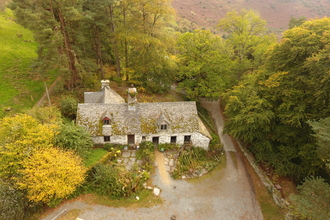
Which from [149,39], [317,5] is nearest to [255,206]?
[149,39]

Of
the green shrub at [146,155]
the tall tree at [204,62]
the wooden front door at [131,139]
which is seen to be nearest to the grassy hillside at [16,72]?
the wooden front door at [131,139]

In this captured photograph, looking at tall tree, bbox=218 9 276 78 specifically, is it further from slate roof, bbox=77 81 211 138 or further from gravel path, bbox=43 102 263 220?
gravel path, bbox=43 102 263 220

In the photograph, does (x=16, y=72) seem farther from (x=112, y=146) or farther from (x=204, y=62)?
(x=204, y=62)

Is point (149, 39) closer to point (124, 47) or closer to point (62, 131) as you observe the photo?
point (124, 47)

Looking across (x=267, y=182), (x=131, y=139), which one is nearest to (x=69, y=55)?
(x=131, y=139)

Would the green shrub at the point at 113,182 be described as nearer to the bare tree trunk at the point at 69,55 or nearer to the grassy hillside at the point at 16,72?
the grassy hillside at the point at 16,72

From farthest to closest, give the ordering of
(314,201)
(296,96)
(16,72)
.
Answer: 1. (16,72)
2. (296,96)
3. (314,201)

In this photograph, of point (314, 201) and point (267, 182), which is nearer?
point (314, 201)

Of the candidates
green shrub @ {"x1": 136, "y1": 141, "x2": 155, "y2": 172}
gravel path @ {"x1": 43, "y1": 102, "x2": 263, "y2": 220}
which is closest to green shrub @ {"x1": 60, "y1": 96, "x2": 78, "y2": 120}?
green shrub @ {"x1": 136, "y1": 141, "x2": 155, "y2": 172}
